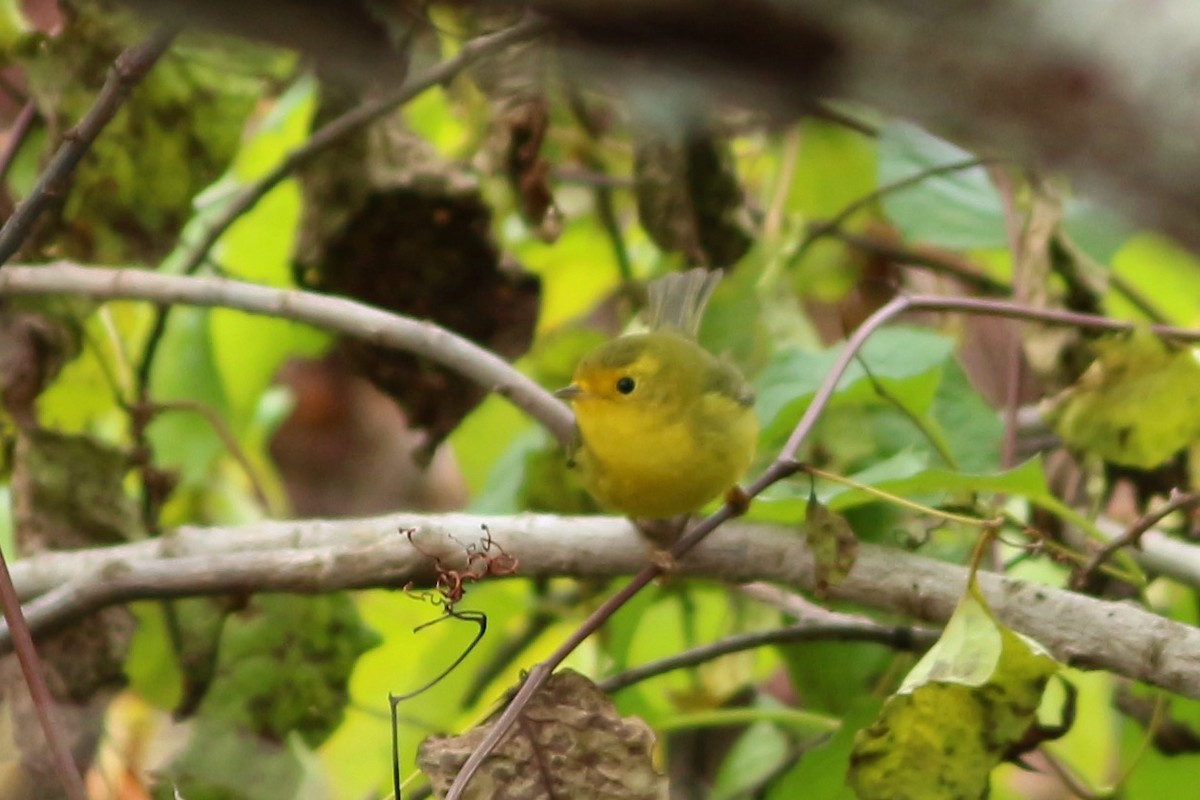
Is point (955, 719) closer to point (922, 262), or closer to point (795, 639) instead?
point (795, 639)

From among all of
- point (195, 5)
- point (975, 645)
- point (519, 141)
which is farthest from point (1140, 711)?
point (195, 5)

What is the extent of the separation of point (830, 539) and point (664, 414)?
644 mm

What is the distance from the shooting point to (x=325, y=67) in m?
0.40

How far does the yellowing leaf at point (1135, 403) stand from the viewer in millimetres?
1479

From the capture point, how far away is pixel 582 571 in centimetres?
142

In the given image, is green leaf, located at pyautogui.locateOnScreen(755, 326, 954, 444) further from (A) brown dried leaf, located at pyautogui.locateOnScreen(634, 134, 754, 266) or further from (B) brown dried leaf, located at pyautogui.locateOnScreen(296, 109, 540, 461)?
(B) brown dried leaf, located at pyautogui.locateOnScreen(296, 109, 540, 461)

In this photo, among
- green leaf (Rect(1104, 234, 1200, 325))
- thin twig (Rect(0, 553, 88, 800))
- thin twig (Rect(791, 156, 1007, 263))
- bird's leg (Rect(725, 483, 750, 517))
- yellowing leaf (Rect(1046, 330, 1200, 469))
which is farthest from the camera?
green leaf (Rect(1104, 234, 1200, 325))

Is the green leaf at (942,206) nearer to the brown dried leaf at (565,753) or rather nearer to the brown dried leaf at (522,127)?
the brown dried leaf at (522,127)

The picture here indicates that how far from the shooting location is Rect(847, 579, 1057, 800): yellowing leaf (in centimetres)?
108

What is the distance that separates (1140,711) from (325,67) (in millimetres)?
1565

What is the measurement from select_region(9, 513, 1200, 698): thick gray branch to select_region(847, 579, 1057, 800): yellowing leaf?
0.21 m

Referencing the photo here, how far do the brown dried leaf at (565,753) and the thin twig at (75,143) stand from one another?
1.83 ft

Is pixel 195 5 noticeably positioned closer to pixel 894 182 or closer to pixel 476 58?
pixel 476 58

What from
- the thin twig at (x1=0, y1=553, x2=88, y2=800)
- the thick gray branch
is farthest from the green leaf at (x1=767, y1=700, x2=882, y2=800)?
the thin twig at (x1=0, y1=553, x2=88, y2=800)
